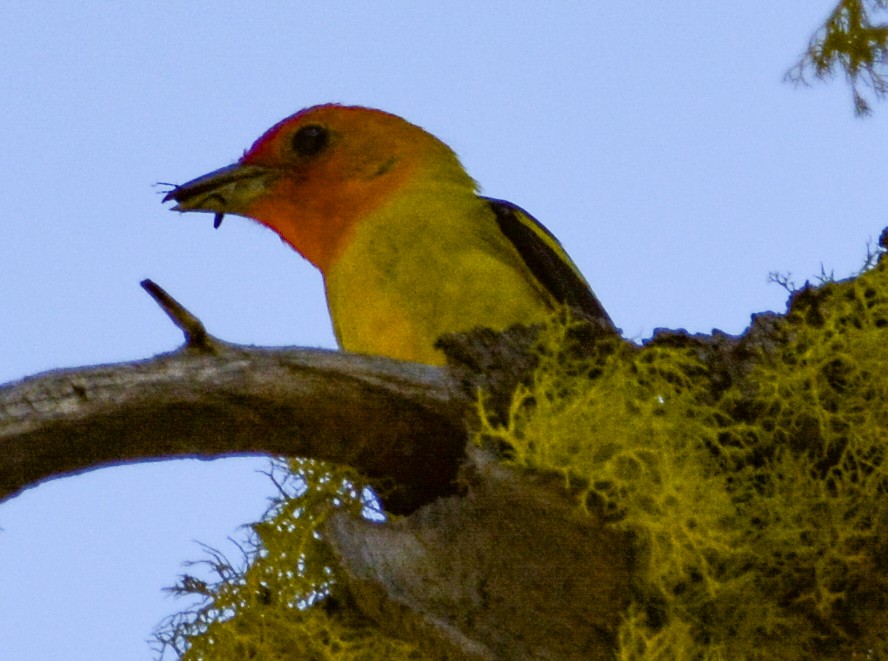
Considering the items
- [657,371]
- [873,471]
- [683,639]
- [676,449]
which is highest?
[657,371]

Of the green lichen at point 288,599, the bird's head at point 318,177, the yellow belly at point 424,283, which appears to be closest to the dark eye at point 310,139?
the bird's head at point 318,177

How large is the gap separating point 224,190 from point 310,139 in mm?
335

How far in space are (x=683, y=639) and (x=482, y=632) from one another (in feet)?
1.12

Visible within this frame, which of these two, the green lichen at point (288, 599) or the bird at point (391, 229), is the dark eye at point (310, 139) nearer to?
the bird at point (391, 229)

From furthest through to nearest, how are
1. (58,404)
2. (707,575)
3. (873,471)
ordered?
1. (873,471)
2. (707,575)
3. (58,404)

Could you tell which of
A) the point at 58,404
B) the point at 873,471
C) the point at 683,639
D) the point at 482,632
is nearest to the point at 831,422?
the point at 873,471

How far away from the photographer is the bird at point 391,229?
3424 millimetres

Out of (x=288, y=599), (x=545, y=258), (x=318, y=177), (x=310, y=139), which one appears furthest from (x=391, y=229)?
(x=288, y=599)

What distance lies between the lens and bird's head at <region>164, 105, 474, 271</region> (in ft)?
13.6

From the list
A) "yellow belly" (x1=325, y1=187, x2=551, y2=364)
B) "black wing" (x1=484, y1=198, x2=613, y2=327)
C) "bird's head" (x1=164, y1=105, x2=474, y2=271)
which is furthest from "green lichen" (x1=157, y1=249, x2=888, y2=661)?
"bird's head" (x1=164, y1=105, x2=474, y2=271)

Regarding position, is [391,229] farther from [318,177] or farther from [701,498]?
[701,498]

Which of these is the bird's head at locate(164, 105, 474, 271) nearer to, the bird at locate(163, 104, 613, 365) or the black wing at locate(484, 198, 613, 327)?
the bird at locate(163, 104, 613, 365)

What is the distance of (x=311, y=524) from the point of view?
7.98 feet

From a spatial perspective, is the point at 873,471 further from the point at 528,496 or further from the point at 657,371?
the point at 528,496
